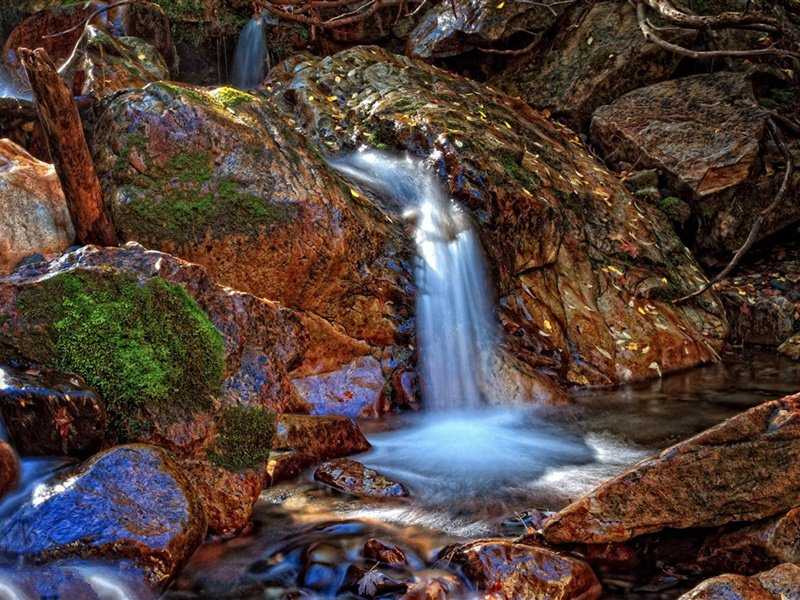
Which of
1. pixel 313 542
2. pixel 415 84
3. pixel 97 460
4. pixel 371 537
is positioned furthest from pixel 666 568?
pixel 415 84

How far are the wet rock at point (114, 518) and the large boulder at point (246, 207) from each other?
2.95 metres

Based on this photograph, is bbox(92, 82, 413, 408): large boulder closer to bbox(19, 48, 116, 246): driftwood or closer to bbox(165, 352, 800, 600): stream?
bbox(19, 48, 116, 246): driftwood

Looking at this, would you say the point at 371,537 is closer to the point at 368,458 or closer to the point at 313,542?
the point at 313,542

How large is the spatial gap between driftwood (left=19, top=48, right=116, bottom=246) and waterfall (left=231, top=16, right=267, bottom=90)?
7.72 metres

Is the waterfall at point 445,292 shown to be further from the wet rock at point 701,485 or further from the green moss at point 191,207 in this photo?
the wet rock at point 701,485

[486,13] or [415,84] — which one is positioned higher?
[486,13]

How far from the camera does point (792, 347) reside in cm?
898

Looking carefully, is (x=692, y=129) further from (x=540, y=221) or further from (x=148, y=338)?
(x=148, y=338)

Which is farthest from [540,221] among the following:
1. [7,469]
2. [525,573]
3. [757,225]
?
[7,469]

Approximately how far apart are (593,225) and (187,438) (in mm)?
6811

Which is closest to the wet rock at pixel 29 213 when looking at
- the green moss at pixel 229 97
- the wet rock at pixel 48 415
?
the green moss at pixel 229 97

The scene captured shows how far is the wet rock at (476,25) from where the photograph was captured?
480 inches

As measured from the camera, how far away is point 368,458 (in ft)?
17.6

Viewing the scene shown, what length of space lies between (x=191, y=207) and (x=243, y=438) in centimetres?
276
